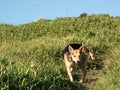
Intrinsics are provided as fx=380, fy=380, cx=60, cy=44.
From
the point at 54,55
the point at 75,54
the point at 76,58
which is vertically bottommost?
the point at 54,55

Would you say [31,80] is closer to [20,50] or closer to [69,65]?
[69,65]

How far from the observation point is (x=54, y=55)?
1217cm

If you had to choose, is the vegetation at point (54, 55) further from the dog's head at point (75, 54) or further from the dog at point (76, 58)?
the dog's head at point (75, 54)

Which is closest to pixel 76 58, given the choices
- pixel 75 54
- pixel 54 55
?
pixel 75 54

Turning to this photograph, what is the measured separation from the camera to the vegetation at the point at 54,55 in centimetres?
827

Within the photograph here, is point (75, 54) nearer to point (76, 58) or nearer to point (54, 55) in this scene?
point (76, 58)

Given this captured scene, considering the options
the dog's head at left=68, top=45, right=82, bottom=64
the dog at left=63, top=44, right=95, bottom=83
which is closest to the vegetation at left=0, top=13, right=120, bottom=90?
the dog at left=63, top=44, right=95, bottom=83

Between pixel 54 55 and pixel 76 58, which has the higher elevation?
pixel 76 58

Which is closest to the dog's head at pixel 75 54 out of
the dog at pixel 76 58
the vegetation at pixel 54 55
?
the dog at pixel 76 58

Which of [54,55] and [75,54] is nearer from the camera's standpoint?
[75,54]

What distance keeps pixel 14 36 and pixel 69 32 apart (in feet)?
9.58

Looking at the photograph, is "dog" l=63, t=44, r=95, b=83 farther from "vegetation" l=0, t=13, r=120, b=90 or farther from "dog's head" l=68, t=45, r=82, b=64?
"vegetation" l=0, t=13, r=120, b=90

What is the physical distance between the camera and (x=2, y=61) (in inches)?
361

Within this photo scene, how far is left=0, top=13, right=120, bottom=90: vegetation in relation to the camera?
8.27 m
